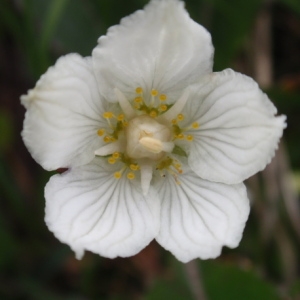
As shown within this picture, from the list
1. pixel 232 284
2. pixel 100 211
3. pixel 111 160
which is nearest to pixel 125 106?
pixel 111 160

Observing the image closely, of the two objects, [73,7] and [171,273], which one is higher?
[73,7]

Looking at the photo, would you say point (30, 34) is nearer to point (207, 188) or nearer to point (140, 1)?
point (140, 1)

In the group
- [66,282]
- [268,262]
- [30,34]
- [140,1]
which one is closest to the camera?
[30,34]

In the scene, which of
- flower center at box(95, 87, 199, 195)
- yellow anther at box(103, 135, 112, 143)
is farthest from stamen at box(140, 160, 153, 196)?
yellow anther at box(103, 135, 112, 143)

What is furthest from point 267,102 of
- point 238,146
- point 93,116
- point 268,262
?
point 268,262

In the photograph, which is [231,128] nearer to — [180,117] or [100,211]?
[180,117]

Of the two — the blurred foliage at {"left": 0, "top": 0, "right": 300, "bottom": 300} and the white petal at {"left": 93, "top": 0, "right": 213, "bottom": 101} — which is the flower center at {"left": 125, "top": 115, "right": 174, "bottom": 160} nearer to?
the white petal at {"left": 93, "top": 0, "right": 213, "bottom": 101}
